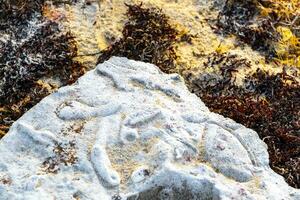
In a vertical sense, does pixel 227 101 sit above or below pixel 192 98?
below

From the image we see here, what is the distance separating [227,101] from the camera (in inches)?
183

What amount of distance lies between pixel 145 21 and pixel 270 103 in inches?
50.4

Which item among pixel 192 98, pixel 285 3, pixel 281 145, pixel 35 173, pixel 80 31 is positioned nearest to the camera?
pixel 35 173

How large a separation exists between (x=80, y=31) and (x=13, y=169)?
211 cm

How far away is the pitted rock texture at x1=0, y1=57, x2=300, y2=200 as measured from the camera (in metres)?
3.30

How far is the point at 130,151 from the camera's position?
3.48 m

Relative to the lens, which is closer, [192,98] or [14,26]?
[192,98]

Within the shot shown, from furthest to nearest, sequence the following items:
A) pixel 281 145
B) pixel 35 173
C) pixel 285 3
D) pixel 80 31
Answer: pixel 285 3 → pixel 80 31 → pixel 281 145 → pixel 35 173

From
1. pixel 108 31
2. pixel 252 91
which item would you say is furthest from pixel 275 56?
A: pixel 108 31

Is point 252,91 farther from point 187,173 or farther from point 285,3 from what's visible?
point 187,173

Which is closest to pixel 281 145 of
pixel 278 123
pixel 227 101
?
pixel 278 123

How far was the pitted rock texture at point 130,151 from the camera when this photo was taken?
3303 millimetres

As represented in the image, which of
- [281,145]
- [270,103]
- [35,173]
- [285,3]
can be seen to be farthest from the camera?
[285,3]

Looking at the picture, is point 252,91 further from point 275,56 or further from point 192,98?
point 192,98
